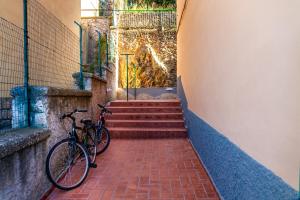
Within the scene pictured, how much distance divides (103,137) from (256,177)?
373 centimetres

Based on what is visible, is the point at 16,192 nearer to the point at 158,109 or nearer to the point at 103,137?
the point at 103,137

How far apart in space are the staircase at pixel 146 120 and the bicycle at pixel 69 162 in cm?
244

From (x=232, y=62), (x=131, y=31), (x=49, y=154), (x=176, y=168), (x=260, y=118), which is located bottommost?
(x=176, y=168)

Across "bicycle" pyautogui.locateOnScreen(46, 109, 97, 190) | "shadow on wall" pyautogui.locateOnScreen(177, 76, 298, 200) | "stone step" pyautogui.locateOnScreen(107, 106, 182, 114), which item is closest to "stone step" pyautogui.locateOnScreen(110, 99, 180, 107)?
"stone step" pyautogui.locateOnScreen(107, 106, 182, 114)

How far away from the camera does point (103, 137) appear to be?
502cm

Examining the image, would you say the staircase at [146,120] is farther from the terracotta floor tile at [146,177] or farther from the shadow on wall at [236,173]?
the shadow on wall at [236,173]

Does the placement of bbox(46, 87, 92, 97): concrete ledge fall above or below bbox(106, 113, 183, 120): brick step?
above

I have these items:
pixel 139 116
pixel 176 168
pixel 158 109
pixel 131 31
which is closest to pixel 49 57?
pixel 139 116

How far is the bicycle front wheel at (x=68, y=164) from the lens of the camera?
123 inches

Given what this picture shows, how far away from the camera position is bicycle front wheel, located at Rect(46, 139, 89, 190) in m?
3.11

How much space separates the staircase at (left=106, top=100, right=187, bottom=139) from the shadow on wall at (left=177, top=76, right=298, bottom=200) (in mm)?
2269

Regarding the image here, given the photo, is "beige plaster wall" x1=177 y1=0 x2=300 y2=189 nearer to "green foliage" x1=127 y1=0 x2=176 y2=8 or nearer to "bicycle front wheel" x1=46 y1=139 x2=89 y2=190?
"bicycle front wheel" x1=46 y1=139 x2=89 y2=190

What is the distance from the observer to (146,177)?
348 cm

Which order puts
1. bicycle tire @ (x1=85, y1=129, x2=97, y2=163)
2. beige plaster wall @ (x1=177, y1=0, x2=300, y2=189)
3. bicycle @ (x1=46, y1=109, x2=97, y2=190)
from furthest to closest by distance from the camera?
bicycle tire @ (x1=85, y1=129, x2=97, y2=163) → bicycle @ (x1=46, y1=109, x2=97, y2=190) → beige plaster wall @ (x1=177, y1=0, x2=300, y2=189)
